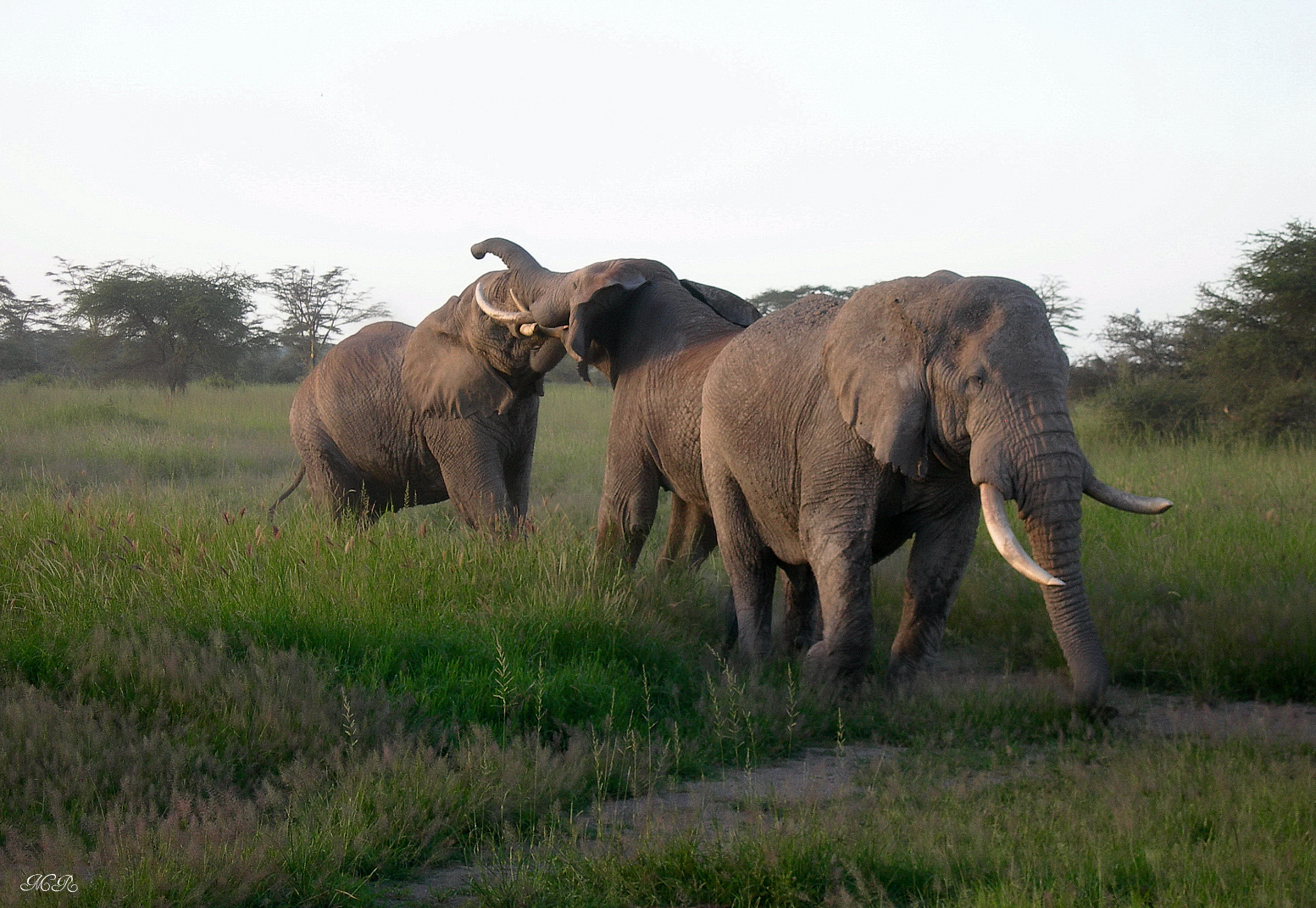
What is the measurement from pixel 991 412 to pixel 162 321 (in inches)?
1109

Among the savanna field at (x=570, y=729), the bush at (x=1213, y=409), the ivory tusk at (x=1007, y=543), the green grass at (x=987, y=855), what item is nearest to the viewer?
the green grass at (x=987, y=855)

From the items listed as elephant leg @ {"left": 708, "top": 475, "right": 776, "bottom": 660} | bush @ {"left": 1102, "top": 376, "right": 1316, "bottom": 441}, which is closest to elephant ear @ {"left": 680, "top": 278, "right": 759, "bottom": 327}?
elephant leg @ {"left": 708, "top": 475, "right": 776, "bottom": 660}

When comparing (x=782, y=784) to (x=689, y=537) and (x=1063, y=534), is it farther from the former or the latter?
(x=689, y=537)

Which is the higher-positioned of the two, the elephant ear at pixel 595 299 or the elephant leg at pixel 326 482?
the elephant ear at pixel 595 299

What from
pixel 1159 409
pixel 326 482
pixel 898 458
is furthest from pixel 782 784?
Answer: pixel 1159 409

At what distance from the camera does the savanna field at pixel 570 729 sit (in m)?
3.10

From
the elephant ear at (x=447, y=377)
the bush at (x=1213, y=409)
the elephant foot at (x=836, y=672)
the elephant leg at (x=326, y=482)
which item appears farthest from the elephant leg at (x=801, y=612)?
the bush at (x=1213, y=409)

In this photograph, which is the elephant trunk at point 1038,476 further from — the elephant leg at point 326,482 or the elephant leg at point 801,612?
the elephant leg at point 326,482

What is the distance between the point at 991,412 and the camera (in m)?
4.32

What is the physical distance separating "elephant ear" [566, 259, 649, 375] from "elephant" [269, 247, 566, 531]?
0.46m

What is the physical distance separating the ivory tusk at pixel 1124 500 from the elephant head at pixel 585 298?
2660 mm

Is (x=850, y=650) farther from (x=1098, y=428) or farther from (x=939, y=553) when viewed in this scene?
(x=1098, y=428)

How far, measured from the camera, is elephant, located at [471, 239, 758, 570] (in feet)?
20.2

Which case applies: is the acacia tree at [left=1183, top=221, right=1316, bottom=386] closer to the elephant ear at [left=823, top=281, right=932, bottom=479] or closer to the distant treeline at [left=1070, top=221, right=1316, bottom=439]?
the distant treeline at [left=1070, top=221, right=1316, bottom=439]
